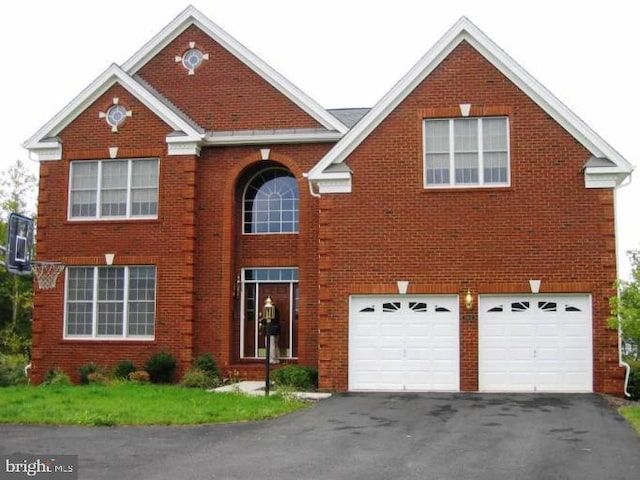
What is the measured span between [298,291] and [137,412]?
778 cm

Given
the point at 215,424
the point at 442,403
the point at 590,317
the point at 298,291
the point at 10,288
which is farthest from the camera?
the point at 10,288

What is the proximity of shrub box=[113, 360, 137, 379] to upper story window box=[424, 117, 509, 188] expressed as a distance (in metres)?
9.03

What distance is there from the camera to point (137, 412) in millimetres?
14383

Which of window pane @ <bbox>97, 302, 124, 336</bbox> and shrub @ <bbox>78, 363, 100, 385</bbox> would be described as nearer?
shrub @ <bbox>78, 363, 100, 385</bbox>

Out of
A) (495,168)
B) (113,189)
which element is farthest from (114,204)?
(495,168)

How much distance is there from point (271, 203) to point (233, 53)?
4.45 m

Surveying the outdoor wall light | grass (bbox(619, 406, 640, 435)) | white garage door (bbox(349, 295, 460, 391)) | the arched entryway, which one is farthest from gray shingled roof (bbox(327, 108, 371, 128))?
grass (bbox(619, 406, 640, 435))

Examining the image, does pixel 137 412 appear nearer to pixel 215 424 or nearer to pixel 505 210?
pixel 215 424

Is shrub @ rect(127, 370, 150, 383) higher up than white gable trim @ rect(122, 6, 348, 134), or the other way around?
white gable trim @ rect(122, 6, 348, 134)

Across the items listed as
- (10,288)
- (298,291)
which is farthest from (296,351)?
(10,288)

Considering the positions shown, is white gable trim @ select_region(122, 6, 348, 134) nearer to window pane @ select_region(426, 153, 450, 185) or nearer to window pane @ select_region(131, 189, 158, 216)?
window pane @ select_region(426, 153, 450, 185)

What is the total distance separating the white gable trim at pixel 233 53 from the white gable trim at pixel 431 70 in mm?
2216

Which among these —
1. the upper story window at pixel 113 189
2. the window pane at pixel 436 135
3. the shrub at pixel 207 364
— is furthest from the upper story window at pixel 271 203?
the window pane at pixel 436 135

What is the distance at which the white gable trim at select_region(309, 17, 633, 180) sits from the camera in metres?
18.6
